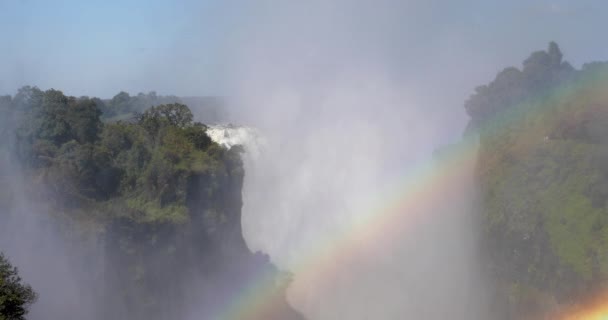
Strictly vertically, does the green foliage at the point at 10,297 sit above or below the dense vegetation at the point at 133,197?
below

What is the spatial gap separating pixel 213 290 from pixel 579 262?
14.9 m

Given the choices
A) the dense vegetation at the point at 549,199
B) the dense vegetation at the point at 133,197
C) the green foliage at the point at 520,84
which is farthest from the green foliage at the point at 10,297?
the green foliage at the point at 520,84

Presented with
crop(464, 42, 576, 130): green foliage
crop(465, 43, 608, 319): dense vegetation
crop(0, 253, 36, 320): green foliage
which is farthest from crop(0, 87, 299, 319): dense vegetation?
crop(464, 42, 576, 130): green foliage

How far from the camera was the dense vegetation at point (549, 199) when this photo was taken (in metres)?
26.1

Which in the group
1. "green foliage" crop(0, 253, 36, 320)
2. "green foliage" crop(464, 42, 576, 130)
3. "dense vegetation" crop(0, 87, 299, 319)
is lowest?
"green foliage" crop(0, 253, 36, 320)

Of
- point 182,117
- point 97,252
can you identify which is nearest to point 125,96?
point 182,117

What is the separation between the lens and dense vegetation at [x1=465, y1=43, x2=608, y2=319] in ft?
85.7

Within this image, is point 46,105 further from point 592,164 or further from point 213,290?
point 592,164

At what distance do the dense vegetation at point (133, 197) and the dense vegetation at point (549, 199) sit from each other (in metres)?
10.7

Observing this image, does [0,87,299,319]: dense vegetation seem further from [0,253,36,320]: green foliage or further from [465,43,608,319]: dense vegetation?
[465,43,608,319]: dense vegetation

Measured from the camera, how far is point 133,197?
24672 mm

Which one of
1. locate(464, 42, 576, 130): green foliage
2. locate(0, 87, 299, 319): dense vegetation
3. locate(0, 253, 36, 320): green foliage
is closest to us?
locate(0, 253, 36, 320): green foliage

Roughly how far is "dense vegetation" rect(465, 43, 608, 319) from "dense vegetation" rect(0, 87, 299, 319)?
1070 centimetres

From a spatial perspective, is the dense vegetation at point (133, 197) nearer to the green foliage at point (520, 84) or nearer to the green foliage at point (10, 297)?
the green foliage at point (10, 297)
